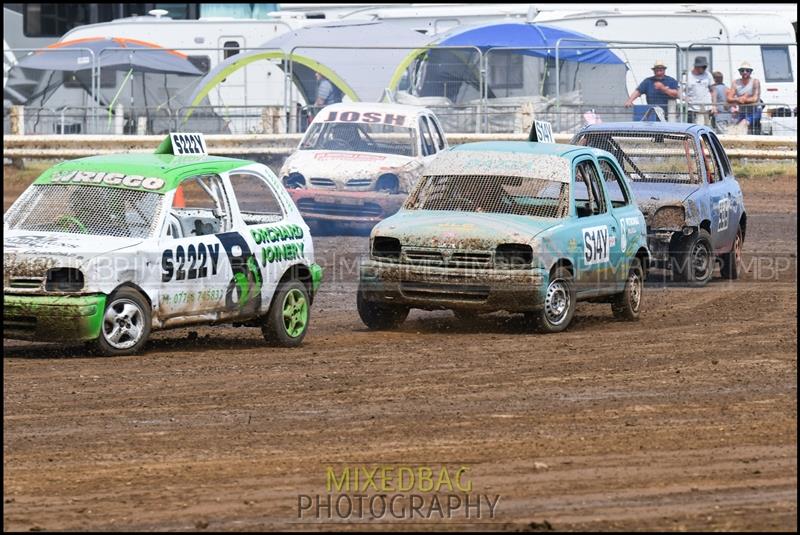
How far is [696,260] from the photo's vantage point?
1519 cm

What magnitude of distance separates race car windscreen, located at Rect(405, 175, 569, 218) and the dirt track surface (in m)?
1.02

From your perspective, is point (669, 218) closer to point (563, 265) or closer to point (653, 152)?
point (653, 152)

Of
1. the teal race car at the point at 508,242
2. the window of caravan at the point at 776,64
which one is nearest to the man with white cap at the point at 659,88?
the window of caravan at the point at 776,64

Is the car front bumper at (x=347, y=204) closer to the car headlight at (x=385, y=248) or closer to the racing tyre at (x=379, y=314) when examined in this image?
the racing tyre at (x=379, y=314)

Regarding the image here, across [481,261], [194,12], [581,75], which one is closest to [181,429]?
[481,261]

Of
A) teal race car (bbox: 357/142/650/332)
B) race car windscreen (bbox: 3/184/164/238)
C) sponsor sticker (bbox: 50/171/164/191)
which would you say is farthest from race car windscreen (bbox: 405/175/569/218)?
race car windscreen (bbox: 3/184/164/238)

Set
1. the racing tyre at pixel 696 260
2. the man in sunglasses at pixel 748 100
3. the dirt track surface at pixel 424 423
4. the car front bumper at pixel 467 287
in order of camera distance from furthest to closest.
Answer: the man in sunglasses at pixel 748 100
the racing tyre at pixel 696 260
the car front bumper at pixel 467 287
the dirt track surface at pixel 424 423

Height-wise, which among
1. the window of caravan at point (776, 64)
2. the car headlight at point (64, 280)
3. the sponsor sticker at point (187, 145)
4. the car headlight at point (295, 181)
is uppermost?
the window of caravan at point (776, 64)

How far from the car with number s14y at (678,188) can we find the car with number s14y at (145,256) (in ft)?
16.2

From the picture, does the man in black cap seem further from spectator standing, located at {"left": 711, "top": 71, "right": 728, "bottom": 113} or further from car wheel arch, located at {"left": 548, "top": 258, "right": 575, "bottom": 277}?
car wheel arch, located at {"left": 548, "top": 258, "right": 575, "bottom": 277}

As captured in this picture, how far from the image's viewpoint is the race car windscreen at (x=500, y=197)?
1191 centimetres

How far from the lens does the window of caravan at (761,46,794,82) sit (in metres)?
25.2

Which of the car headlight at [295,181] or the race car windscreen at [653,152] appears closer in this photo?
the race car windscreen at [653,152]

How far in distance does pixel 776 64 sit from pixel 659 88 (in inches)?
162
